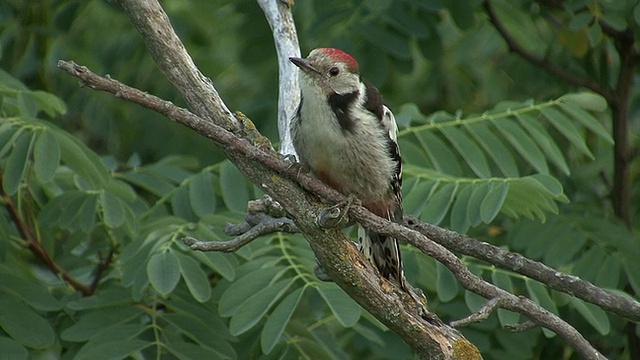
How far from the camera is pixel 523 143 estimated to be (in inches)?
194

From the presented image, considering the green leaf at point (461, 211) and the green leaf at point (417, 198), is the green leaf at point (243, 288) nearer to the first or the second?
the green leaf at point (417, 198)

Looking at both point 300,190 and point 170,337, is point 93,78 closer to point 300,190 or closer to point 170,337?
point 300,190

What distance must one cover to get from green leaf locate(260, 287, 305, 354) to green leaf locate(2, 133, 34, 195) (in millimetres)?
1270

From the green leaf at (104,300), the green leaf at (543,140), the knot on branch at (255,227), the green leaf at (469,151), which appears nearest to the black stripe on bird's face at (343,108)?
the knot on branch at (255,227)

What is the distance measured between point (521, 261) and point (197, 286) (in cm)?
151

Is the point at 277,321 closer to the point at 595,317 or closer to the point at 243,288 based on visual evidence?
the point at 243,288

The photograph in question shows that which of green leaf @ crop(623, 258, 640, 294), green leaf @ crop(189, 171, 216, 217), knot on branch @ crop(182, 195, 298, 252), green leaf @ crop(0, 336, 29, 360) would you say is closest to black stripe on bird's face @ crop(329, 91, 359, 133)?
knot on branch @ crop(182, 195, 298, 252)

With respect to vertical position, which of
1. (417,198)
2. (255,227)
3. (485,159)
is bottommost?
(485,159)

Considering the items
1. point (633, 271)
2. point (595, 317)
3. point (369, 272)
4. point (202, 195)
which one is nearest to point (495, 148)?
point (633, 271)

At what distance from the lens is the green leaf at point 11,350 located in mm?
4016

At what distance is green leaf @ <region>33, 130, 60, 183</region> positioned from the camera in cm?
426

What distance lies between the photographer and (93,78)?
9.92 ft

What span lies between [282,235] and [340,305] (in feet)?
2.01

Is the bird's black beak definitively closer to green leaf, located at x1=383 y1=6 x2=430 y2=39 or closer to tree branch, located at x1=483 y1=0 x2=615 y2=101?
green leaf, located at x1=383 y1=6 x2=430 y2=39
